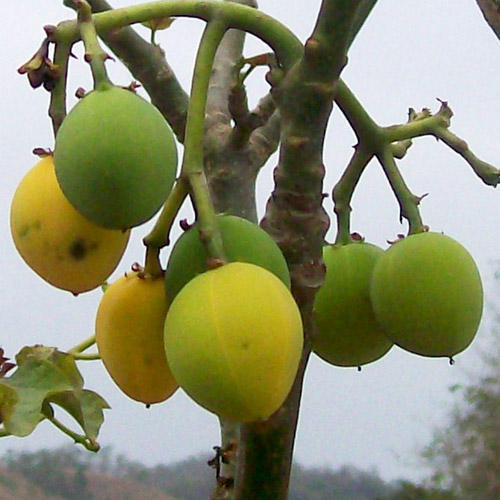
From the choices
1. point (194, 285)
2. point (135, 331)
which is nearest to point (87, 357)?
point (135, 331)

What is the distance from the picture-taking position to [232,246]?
21.7 inches

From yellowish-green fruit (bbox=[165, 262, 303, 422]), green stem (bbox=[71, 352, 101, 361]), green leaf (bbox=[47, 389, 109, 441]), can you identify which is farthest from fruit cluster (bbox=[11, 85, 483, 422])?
green stem (bbox=[71, 352, 101, 361])

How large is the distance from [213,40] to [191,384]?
0.63ft

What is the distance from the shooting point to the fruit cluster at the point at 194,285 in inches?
19.6

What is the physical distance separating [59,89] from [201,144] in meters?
0.09

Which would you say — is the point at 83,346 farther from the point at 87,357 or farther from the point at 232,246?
the point at 232,246

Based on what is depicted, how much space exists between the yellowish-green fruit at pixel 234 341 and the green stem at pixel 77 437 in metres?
0.29

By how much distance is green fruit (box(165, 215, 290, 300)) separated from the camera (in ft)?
1.79

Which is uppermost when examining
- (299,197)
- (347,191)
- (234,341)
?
(347,191)

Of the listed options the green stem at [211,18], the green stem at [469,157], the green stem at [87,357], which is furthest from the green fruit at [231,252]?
the green stem at [87,357]

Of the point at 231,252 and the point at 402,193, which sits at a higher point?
the point at 402,193

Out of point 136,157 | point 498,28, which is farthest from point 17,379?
point 498,28

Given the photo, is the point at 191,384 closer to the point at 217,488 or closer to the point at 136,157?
the point at 136,157

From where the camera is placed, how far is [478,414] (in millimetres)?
5301
